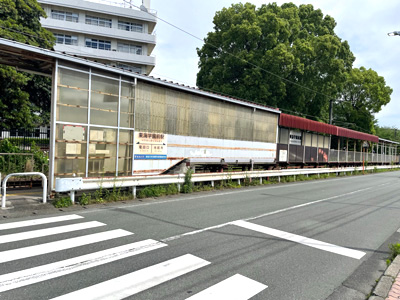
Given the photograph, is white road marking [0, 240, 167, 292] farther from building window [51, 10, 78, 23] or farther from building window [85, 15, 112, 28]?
building window [51, 10, 78, 23]

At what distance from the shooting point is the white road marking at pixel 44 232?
5458 millimetres

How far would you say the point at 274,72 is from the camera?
30.0 m

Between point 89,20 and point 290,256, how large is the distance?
4637 cm

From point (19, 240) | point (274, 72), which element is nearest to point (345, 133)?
point (274, 72)

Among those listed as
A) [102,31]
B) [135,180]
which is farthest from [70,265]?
[102,31]

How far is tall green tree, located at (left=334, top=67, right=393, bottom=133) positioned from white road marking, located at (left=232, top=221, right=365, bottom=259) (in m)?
41.3

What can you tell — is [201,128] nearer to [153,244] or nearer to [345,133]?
[153,244]

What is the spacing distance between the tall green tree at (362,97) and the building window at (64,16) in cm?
3977

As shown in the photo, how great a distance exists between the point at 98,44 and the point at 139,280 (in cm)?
4546

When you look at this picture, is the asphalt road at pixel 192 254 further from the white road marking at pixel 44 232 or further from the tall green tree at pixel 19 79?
the tall green tree at pixel 19 79

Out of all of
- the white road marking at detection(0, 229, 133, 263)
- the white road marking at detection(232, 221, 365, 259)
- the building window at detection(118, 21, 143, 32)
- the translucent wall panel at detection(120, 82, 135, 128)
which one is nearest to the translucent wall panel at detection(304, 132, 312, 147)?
the translucent wall panel at detection(120, 82, 135, 128)

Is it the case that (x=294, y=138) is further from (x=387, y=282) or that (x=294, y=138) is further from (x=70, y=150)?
(x=387, y=282)

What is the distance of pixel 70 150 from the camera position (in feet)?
30.9

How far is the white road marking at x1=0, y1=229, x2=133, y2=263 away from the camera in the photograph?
15.4 ft
